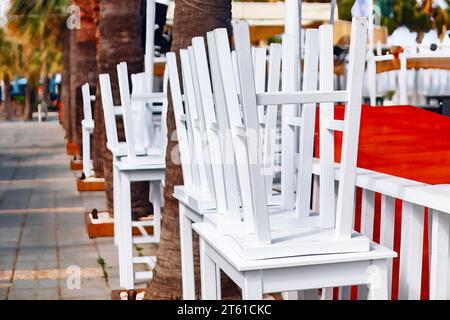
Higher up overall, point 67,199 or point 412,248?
point 412,248

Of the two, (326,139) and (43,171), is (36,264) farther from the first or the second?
(43,171)

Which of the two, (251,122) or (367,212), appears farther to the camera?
(367,212)

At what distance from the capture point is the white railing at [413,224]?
2686 mm

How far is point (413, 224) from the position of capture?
292 centimetres

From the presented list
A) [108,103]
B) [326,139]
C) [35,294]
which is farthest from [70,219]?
[326,139]

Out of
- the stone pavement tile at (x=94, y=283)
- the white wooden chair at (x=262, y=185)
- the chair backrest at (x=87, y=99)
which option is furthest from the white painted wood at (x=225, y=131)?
the chair backrest at (x=87, y=99)

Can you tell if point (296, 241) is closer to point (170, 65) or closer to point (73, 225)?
point (170, 65)

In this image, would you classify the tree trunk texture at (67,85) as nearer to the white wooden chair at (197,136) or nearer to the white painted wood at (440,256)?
the white wooden chair at (197,136)

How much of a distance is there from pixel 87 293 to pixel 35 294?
1.24 ft

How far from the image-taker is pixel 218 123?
2.87 m

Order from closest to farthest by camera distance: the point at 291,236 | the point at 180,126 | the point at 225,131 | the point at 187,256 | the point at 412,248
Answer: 1. the point at 291,236
2. the point at 225,131
3. the point at 412,248
4. the point at 180,126
5. the point at 187,256

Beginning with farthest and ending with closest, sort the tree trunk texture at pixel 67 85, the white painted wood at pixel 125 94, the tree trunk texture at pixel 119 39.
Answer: the tree trunk texture at pixel 67 85 → the tree trunk texture at pixel 119 39 → the white painted wood at pixel 125 94

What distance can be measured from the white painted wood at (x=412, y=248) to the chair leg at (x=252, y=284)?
0.70 metres

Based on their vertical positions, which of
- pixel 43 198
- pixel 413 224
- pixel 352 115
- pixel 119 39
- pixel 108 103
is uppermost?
pixel 119 39
